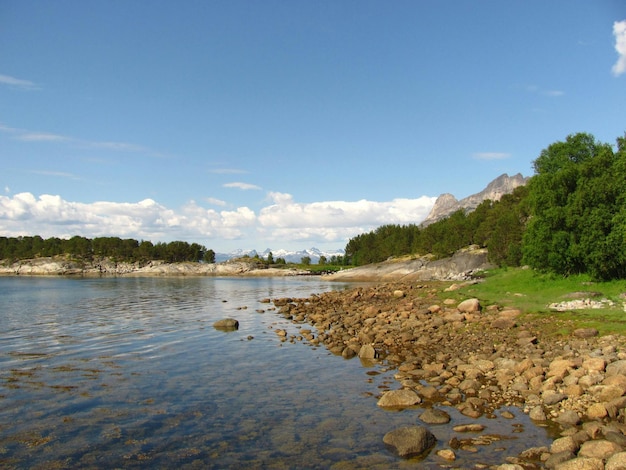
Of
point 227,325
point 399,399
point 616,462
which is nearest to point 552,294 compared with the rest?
point 399,399

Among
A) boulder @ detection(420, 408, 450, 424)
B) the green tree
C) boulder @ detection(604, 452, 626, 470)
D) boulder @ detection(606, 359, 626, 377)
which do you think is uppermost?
the green tree

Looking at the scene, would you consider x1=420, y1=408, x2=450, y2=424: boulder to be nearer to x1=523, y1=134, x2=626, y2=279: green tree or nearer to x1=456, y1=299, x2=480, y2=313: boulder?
x1=456, y1=299, x2=480, y2=313: boulder

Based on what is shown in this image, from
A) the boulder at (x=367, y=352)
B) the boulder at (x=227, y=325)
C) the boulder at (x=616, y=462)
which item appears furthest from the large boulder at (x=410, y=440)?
the boulder at (x=227, y=325)

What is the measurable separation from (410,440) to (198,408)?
27.7 ft

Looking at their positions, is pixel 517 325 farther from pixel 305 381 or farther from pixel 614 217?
pixel 614 217

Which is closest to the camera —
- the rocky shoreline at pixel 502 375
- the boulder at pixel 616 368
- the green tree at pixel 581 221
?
the rocky shoreline at pixel 502 375

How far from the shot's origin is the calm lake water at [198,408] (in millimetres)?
12766

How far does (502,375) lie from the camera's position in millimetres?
18812

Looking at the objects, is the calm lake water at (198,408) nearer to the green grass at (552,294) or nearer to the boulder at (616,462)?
the boulder at (616,462)

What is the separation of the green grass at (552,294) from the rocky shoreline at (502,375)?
142cm

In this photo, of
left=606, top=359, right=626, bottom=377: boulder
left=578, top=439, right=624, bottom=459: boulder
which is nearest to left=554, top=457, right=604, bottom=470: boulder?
left=578, top=439, right=624, bottom=459: boulder

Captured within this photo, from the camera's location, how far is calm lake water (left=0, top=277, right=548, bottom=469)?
12766 mm

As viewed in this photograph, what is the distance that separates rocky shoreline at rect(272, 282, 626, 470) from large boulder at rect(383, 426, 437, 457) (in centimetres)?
3

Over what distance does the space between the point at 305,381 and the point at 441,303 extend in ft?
75.4
